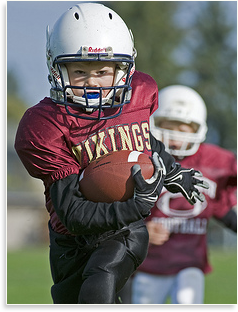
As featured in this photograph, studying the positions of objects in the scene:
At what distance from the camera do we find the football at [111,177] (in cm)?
292

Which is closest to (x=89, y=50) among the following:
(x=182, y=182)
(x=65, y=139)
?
(x=65, y=139)

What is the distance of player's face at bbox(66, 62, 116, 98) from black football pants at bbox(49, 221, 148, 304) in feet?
2.27

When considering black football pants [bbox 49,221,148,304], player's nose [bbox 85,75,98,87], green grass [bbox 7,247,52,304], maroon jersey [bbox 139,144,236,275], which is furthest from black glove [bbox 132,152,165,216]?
green grass [bbox 7,247,52,304]

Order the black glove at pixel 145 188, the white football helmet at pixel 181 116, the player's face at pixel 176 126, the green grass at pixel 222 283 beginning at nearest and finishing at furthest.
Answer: the black glove at pixel 145 188, the white football helmet at pixel 181 116, the player's face at pixel 176 126, the green grass at pixel 222 283

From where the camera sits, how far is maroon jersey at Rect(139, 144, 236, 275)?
5.23 meters

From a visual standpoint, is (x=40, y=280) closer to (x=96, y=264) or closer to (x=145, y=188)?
(x=96, y=264)

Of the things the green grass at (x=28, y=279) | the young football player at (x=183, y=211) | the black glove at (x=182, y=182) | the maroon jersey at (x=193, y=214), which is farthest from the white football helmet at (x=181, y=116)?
the green grass at (x=28, y=279)

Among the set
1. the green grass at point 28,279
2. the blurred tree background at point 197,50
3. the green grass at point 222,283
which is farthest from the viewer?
the blurred tree background at point 197,50

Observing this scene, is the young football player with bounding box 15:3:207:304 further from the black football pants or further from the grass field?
the grass field

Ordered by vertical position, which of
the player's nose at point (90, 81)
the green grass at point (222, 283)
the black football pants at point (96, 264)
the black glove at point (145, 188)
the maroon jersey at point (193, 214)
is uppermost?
the player's nose at point (90, 81)

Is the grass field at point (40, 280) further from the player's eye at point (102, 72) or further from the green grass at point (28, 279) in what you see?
the player's eye at point (102, 72)

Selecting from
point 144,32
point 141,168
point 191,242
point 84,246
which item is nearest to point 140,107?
point 141,168

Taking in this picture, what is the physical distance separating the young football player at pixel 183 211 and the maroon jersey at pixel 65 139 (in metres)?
2.06

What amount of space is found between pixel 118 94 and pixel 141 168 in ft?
1.38
